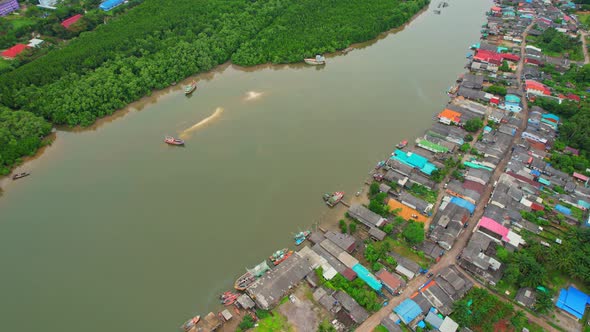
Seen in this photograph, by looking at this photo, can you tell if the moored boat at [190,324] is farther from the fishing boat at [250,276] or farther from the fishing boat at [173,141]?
the fishing boat at [173,141]

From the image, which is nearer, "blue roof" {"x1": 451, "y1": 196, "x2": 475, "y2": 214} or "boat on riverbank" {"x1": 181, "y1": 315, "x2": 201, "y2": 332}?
"boat on riverbank" {"x1": 181, "y1": 315, "x2": 201, "y2": 332}

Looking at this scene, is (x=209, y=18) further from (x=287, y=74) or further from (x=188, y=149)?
(x=188, y=149)

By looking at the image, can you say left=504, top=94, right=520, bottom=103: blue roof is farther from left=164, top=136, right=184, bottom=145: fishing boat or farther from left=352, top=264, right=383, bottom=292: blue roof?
left=164, top=136, right=184, bottom=145: fishing boat

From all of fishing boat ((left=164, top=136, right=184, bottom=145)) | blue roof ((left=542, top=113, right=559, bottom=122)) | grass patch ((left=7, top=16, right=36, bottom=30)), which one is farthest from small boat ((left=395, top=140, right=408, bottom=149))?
grass patch ((left=7, top=16, right=36, bottom=30))

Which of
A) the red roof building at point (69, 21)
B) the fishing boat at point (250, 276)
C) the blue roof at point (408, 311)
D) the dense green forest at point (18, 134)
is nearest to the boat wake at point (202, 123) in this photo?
the dense green forest at point (18, 134)

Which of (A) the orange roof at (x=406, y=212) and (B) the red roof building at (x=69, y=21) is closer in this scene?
(A) the orange roof at (x=406, y=212)
